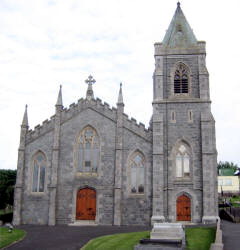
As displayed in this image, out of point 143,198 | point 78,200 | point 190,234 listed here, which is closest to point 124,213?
point 143,198

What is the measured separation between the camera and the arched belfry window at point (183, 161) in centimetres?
3303

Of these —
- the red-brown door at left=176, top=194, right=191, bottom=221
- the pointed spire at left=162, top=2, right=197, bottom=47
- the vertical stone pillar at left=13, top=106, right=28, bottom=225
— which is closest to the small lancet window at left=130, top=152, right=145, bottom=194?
the red-brown door at left=176, top=194, right=191, bottom=221

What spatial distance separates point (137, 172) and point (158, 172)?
6.38 feet

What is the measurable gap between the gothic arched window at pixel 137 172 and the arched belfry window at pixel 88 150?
126 inches

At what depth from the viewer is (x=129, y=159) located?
3356 centimetres

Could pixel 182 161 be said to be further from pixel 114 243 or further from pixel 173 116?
pixel 114 243

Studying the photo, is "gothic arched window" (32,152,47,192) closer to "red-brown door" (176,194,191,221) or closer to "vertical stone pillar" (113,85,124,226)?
"vertical stone pillar" (113,85,124,226)

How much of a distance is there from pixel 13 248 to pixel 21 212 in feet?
45.1

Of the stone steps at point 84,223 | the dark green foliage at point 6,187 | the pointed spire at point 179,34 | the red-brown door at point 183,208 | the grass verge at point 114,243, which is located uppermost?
the pointed spire at point 179,34

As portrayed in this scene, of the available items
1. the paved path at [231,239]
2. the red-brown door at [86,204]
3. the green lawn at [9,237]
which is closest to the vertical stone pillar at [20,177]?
the red-brown door at [86,204]

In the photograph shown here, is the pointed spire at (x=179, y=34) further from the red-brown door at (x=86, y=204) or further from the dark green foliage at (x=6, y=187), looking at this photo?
the dark green foliage at (x=6, y=187)

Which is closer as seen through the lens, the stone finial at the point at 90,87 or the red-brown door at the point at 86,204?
the red-brown door at the point at 86,204

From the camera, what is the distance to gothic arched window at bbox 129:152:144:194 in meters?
33.2

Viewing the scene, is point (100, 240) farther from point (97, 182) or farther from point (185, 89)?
point (185, 89)
